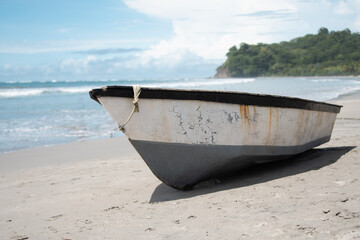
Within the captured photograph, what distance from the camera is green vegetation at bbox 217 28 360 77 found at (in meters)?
86.6

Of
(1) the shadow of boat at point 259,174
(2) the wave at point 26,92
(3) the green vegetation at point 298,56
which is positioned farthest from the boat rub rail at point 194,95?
(3) the green vegetation at point 298,56

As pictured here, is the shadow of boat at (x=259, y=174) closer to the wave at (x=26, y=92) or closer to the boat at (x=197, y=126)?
the boat at (x=197, y=126)

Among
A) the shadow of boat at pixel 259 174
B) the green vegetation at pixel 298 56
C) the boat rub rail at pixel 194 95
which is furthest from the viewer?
the green vegetation at pixel 298 56

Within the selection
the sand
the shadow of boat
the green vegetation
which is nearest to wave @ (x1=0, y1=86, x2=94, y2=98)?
the sand

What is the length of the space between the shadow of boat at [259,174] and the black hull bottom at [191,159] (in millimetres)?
119

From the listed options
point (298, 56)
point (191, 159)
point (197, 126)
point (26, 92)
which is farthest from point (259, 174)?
point (298, 56)

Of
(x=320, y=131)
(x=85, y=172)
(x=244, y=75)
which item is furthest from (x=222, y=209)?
(x=244, y=75)

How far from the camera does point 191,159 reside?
13.1 feet

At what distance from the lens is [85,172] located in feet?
19.4

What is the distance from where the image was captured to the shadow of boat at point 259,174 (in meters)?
4.10

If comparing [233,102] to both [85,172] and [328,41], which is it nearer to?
[85,172]

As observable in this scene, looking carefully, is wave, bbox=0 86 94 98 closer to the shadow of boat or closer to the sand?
the sand

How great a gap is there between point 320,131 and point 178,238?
3283 millimetres

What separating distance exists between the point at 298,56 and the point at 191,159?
109263 mm
